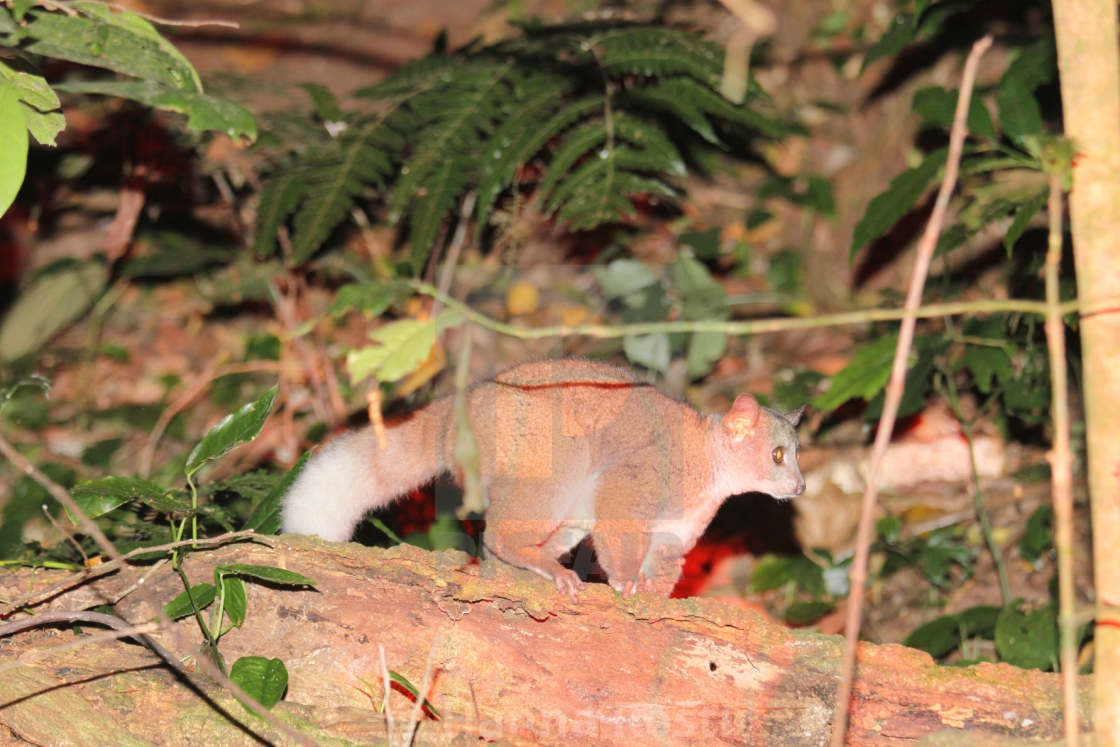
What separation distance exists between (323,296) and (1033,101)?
5.43 metres

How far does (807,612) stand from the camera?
4.99 m

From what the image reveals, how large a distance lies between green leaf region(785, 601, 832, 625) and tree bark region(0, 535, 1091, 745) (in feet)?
6.22

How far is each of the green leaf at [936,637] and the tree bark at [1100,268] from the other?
2.42 metres

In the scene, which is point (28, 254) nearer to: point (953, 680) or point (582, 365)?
point (582, 365)

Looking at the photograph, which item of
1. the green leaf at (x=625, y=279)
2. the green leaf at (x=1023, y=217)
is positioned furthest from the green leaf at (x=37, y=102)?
the green leaf at (x=625, y=279)

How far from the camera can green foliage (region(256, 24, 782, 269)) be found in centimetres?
532

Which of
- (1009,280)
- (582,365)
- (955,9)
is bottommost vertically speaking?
(582,365)

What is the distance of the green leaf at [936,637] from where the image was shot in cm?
453

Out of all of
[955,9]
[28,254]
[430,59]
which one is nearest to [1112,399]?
[955,9]

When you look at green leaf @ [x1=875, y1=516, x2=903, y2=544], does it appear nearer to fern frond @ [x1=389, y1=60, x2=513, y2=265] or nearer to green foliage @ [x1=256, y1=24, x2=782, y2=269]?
green foliage @ [x1=256, y1=24, x2=782, y2=269]

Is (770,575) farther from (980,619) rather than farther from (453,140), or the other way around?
(453,140)

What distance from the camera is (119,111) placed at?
5965mm

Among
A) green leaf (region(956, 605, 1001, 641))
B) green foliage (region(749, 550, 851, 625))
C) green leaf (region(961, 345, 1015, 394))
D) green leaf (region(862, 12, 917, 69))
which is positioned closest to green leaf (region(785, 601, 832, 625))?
green foliage (region(749, 550, 851, 625))

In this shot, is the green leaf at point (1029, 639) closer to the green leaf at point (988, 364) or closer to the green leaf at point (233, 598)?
the green leaf at point (988, 364)
